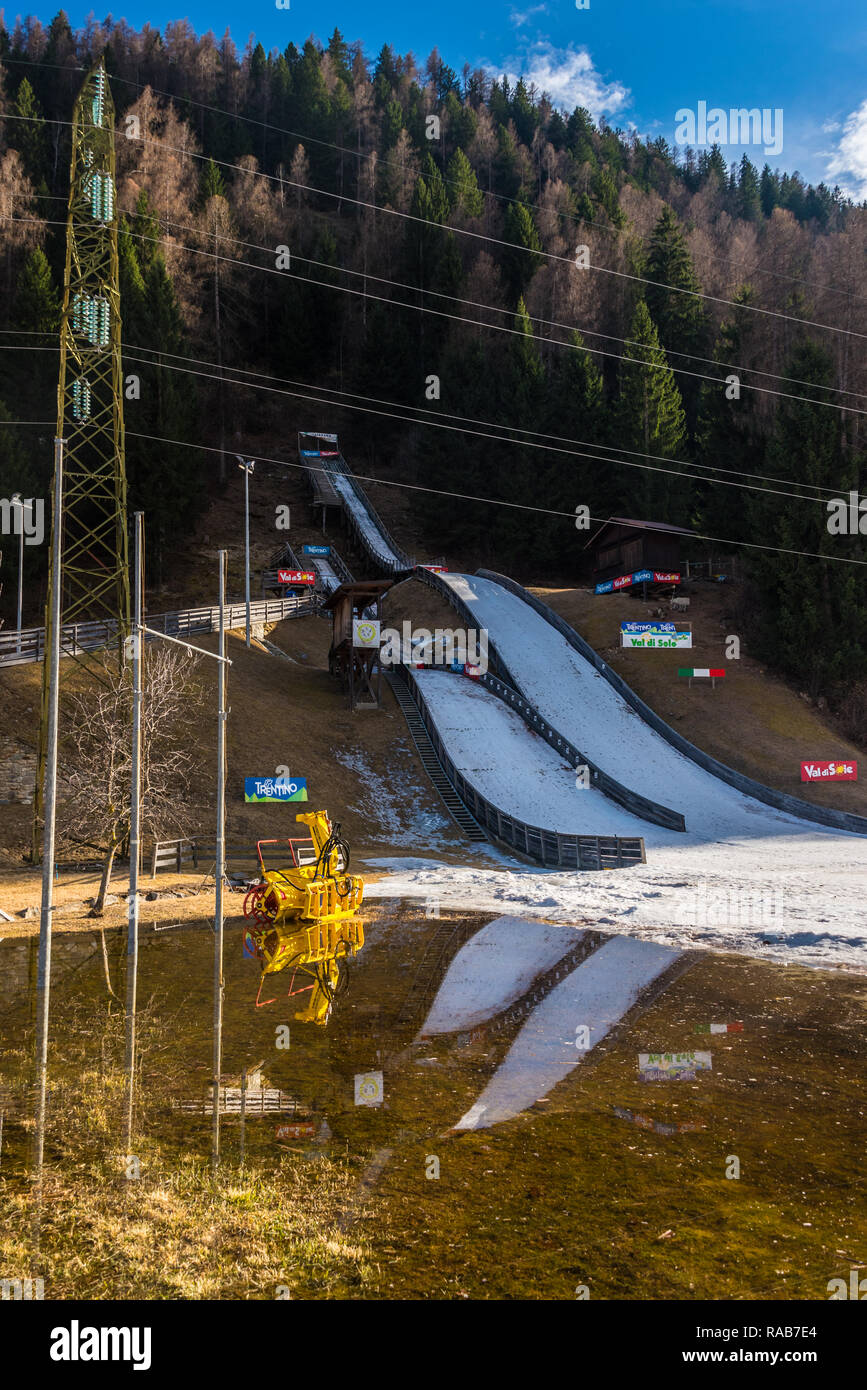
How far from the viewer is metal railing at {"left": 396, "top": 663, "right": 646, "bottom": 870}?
2625 centimetres

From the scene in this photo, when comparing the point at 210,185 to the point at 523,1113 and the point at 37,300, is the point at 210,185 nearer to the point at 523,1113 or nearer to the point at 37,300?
the point at 37,300

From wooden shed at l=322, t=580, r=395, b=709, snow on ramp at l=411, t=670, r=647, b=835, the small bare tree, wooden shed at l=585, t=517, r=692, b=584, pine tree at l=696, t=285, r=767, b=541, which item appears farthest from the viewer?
pine tree at l=696, t=285, r=767, b=541

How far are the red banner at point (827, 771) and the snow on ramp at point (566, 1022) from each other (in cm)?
2498

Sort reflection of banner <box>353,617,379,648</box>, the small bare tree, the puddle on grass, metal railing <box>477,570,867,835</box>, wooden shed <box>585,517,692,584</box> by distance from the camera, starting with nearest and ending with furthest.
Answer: the puddle on grass < the small bare tree < metal railing <box>477,570,867,835</box> < reflection of banner <box>353,617,379,648</box> < wooden shed <box>585,517,692,584</box>

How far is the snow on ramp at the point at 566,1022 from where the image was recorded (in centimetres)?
923

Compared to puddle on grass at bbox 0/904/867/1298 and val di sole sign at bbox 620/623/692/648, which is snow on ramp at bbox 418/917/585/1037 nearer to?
puddle on grass at bbox 0/904/867/1298

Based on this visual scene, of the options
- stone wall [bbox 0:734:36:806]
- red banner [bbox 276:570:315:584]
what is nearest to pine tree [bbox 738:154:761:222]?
red banner [bbox 276:570:315:584]

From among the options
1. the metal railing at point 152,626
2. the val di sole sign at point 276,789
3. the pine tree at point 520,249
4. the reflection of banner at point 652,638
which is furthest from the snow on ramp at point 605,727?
the pine tree at point 520,249

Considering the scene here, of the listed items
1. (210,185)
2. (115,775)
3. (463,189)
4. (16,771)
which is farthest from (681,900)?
(463,189)

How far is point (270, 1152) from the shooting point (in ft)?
25.3

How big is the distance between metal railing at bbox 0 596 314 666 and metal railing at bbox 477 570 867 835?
16.0m

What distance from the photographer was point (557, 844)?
2698 cm

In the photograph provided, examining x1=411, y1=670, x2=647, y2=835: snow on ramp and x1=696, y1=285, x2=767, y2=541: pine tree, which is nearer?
x1=411, y1=670, x2=647, y2=835: snow on ramp

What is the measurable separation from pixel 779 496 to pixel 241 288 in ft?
183
